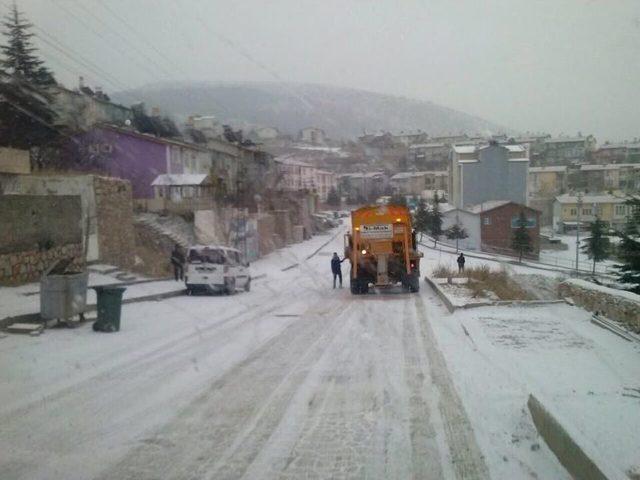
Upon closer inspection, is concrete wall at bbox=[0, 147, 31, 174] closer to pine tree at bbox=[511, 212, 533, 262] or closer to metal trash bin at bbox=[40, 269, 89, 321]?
metal trash bin at bbox=[40, 269, 89, 321]

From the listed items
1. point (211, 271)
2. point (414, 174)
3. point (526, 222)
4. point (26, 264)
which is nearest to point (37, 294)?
point (26, 264)

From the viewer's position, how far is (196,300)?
2012 centimetres

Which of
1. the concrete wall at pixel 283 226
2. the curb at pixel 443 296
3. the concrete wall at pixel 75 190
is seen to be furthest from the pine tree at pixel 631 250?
the concrete wall at pixel 283 226

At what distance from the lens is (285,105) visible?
38.9 meters

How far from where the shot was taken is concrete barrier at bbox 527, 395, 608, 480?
189 inches

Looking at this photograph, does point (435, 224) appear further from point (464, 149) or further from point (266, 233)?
point (464, 149)

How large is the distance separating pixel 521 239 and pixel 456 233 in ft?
61.3

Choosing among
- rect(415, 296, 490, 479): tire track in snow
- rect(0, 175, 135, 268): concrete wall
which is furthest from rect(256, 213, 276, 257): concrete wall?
rect(415, 296, 490, 479): tire track in snow

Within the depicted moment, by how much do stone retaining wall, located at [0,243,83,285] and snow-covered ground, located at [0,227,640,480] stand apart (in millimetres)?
6078

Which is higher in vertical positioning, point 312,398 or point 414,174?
point 414,174

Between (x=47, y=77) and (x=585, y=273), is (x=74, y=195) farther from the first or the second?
(x=585, y=273)

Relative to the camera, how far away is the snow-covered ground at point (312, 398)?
217 inches

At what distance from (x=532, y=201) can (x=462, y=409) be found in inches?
849

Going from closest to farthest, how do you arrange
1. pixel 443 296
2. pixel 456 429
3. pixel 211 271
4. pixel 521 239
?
pixel 456 429
pixel 443 296
pixel 211 271
pixel 521 239
